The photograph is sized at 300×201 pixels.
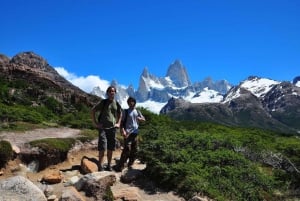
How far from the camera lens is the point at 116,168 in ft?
54.9

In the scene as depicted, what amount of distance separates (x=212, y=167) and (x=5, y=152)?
7.22 metres

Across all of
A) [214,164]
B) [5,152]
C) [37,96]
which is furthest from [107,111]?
[37,96]

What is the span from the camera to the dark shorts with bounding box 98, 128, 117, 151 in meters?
16.0

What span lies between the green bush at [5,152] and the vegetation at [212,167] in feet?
15.3

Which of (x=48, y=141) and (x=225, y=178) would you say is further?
(x=48, y=141)

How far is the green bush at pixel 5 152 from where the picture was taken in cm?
1608

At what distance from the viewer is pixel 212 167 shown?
15.4 m

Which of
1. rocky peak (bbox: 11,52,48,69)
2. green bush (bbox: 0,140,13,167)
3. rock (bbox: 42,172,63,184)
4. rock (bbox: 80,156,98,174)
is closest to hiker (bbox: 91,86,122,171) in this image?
rock (bbox: 80,156,98,174)

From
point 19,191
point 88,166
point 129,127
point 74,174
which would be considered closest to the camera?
point 19,191

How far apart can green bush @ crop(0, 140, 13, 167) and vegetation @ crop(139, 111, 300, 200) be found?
468 centimetres

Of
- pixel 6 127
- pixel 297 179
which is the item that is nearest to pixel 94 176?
pixel 297 179

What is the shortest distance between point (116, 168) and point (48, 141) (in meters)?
3.57

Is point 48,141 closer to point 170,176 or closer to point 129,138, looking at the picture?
point 129,138

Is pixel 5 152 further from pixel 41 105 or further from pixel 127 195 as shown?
pixel 41 105
